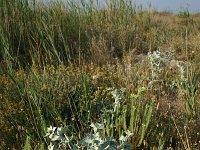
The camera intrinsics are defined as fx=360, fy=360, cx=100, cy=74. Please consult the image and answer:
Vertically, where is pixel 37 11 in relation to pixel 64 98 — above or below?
above

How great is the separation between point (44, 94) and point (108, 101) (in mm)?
514

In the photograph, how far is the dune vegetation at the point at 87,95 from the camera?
2.32m

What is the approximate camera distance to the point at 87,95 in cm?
271

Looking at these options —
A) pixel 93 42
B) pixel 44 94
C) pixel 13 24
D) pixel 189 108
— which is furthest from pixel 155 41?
pixel 44 94

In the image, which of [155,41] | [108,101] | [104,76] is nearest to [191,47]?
[155,41]

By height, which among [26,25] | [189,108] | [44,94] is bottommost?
[189,108]

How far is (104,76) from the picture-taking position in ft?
11.3

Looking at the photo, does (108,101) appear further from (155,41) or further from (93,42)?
(155,41)

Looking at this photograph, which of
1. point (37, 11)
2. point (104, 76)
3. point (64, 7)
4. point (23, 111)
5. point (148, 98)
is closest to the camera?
→ point (23, 111)

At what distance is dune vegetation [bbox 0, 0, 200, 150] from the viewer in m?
2.32

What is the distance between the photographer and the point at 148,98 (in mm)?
3109

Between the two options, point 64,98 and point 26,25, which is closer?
point 64,98

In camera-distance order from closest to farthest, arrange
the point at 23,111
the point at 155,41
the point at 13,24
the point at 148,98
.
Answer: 1. the point at 23,111
2. the point at 148,98
3. the point at 13,24
4. the point at 155,41

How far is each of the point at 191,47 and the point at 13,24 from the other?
291cm
